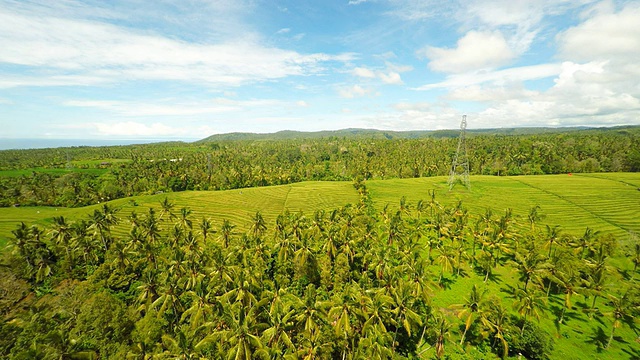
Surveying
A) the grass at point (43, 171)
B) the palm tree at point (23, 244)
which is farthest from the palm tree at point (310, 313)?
the grass at point (43, 171)

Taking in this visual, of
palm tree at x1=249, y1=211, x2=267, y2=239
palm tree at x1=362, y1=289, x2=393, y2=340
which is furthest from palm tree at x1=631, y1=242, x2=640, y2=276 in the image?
palm tree at x1=249, y1=211, x2=267, y2=239

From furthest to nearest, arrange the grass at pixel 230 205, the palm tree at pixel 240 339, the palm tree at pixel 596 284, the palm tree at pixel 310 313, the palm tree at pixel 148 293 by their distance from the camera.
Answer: the grass at pixel 230 205
the palm tree at pixel 596 284
the palm tree at pixel 148 293
the palm tree at pixel 310 313
the palm tree at pixel 240 339

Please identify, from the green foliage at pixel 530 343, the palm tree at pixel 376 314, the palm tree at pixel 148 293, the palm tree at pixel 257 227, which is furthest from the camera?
the palm tree at pixel 257 227

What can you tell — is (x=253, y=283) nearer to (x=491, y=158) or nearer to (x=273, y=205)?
(x=273, y=205)

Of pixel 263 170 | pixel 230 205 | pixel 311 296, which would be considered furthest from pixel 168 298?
pixel 263 170

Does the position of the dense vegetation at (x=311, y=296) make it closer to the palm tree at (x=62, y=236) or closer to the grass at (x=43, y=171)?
the palm tree at (x=62, y=236)

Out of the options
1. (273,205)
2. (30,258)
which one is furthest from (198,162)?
(30,258)

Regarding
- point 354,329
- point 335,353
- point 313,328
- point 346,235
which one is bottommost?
point 335,353
